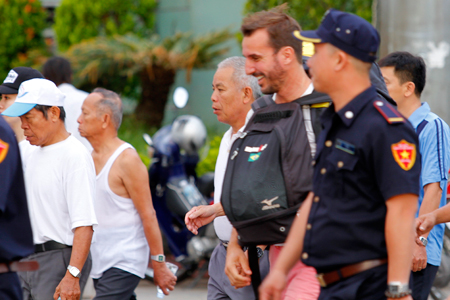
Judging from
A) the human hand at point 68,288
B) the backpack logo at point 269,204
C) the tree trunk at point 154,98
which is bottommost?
the tree trunk at point 154,98

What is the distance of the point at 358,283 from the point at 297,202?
571 millimetres

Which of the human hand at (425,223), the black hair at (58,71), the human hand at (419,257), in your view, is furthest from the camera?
the black hair at (58,71)

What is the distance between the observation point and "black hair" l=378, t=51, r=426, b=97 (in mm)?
3842

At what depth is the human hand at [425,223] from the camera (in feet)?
10.7

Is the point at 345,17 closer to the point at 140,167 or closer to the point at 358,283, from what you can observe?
the point at 358,283

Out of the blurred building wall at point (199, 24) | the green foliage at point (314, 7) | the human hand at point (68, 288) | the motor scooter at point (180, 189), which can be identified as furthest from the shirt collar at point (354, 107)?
the blurred building wall at point (199, 24)

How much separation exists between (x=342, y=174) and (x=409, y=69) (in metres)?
1.79

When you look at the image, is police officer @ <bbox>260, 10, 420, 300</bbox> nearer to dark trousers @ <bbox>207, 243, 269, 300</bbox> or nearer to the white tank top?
dark trousers @ <bbox>207, 243, 269, 300</bbox>

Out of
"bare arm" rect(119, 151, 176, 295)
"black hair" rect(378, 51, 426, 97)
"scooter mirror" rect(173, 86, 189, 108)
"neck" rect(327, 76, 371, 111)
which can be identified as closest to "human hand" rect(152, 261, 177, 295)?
"bare arm" rect(119, 151, 176, 295)

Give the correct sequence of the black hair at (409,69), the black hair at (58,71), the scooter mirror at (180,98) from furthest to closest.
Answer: the scooter mirror at (180,98) → the black hair at (58,71) → the black hair at (409,69)

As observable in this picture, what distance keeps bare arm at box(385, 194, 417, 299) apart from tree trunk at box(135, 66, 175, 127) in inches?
418

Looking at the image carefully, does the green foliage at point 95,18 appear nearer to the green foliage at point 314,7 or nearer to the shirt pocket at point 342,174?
the green foliage at point 314,7

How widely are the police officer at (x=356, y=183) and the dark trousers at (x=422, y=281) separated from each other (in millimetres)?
1398

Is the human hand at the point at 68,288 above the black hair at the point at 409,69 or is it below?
below
